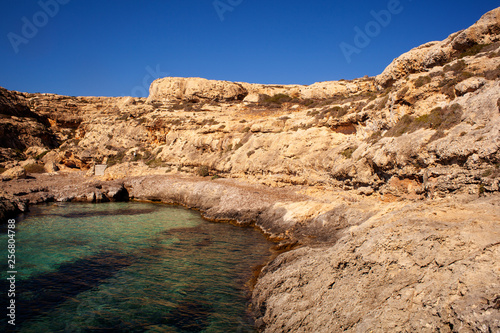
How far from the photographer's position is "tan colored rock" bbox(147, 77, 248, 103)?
1925 inches

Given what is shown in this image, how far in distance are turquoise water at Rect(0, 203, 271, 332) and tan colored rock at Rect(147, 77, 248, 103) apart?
113ft

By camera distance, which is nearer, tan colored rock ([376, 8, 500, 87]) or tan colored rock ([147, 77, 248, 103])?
tan colored rock ([376, 8, 500, 87])

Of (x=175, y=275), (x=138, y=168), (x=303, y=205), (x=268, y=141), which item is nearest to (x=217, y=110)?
(x=138, y=168)

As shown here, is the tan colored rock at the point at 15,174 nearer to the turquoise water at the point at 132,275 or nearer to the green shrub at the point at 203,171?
the turquoise water at the point at 132,275

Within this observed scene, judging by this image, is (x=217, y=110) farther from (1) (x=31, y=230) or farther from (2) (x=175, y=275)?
(2) (x=175, y=275)

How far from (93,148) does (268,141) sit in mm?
26733

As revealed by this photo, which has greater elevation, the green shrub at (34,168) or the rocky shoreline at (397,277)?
the green shrub at (34,168)

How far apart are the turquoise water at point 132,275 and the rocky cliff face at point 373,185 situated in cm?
143

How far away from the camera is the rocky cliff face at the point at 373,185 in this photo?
5.04 metres

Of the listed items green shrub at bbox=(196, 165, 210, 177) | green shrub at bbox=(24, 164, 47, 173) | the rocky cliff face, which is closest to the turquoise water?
the rocky cliff face

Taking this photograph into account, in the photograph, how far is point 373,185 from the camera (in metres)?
14.6

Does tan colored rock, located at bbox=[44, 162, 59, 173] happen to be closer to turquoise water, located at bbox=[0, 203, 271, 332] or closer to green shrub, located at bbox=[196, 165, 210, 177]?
green shrub, located at bbox=[196, 165, 210, 177]

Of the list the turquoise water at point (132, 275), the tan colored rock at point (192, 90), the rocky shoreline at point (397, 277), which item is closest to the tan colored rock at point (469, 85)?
the rocky shoreline at point (397, 277)

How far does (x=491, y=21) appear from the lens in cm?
1464
